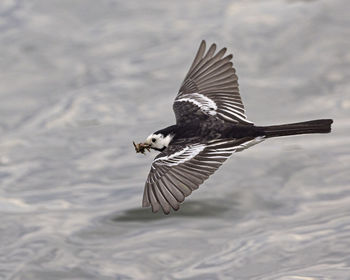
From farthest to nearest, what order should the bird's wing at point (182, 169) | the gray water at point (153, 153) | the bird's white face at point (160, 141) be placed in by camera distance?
1. the gray water at point (153, 153)
2. the bird's white face at point (160, 141)
3. the bird's wing at point (182, 169)

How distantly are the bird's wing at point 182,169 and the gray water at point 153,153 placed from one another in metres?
3.61

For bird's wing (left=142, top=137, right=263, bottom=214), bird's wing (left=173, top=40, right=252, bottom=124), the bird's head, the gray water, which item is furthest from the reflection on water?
bird's wing (left=142, top=137, right=263, bottom=214)

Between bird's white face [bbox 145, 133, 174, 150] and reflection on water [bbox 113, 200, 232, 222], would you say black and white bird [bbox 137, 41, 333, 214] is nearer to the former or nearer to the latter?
bird's white face [bbox 145, 133, 174, 150]

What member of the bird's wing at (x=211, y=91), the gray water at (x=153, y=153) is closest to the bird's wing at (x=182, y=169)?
the bird's wing at (x=211, y=91)

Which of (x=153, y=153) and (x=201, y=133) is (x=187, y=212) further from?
(x=201, y=133)

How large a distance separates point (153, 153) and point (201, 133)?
584 cm

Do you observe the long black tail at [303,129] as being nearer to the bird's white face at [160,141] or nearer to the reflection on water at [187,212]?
the bird's white face at [160,141]

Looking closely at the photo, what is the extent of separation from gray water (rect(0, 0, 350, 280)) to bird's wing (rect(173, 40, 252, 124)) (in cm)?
298

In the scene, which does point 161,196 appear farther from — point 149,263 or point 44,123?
point 44,123

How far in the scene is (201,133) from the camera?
8031 millimetres

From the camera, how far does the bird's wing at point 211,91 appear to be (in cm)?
859


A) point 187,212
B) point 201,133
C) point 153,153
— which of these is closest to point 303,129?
point 201,133

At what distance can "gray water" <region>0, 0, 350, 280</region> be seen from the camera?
40.1ft

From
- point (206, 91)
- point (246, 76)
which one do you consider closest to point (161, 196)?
point (206, 91)
